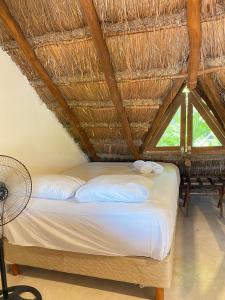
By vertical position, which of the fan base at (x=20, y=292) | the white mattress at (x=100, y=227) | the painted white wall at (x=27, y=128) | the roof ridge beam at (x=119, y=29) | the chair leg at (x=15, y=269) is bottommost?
the fan base at (x=20, y=292)

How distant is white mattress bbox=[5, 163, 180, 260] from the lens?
1.74 metres

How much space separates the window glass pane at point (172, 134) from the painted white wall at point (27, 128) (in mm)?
1368

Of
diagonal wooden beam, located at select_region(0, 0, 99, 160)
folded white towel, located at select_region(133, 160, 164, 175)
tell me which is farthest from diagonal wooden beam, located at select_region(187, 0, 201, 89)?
diagonal wooden beam, located at select_region(0, 0, 99, 160)

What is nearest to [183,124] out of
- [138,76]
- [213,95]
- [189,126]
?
[189,126]

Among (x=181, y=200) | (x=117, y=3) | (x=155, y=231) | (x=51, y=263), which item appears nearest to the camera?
(x=155, y=231)

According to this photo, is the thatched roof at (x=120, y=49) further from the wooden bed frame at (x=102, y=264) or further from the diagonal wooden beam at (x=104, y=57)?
the wooden bed frame at (x=102, y=264)

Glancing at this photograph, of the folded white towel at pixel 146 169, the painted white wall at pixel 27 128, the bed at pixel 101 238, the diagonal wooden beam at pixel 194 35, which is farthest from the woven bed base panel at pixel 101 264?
the diagonal wooden beam at pixel 194 35

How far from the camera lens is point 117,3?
6.38ft

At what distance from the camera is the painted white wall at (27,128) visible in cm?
262

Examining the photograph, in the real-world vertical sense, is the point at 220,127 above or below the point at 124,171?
above

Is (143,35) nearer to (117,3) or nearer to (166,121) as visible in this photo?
(117,3)

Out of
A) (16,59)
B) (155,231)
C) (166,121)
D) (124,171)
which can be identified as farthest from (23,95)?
(155,231)

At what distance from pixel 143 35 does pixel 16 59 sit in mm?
1343

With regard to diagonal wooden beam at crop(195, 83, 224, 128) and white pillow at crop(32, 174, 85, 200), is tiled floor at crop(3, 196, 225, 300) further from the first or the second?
diagonal wooden beam at crop(195, 83, 224, 128)
